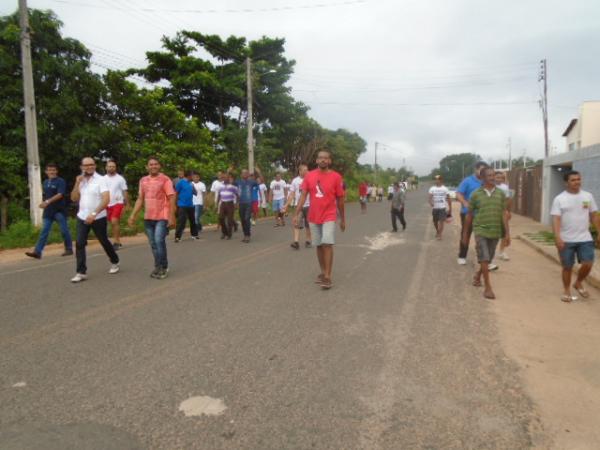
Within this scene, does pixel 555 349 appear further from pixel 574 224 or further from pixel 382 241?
pixel 382 241

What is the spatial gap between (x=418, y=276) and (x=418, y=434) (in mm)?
4617

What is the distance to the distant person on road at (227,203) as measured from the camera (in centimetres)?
1111

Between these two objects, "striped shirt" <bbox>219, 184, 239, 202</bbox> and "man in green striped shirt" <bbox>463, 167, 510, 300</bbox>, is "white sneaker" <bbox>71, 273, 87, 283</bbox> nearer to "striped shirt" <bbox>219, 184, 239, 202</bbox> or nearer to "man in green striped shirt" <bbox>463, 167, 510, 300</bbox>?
"striped shirt" <bbox>219, 184, 239, 202</bbox>

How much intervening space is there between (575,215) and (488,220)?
0.98 meters

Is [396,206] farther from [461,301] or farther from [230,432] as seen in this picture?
[230,432]

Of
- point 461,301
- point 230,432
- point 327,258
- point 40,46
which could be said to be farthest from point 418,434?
point 40,46

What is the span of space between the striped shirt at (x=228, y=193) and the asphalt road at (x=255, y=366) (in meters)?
4.59

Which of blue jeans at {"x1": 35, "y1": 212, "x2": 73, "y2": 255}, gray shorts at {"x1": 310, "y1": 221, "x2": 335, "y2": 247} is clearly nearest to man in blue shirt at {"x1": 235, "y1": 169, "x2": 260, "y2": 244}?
blue jeans at {"x1": 35, "y1": 212, "x2": 73, "y2": 255}

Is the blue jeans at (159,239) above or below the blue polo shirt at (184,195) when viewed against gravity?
below

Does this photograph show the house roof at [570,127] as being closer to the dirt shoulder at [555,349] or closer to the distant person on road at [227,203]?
the distant person on road at [227,203]

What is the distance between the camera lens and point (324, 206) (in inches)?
241

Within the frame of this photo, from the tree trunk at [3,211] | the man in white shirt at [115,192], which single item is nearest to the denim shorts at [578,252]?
the man in white shirt at [115,192]

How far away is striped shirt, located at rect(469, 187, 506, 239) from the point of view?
5926 mm

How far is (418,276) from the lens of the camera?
7047 millimetres
